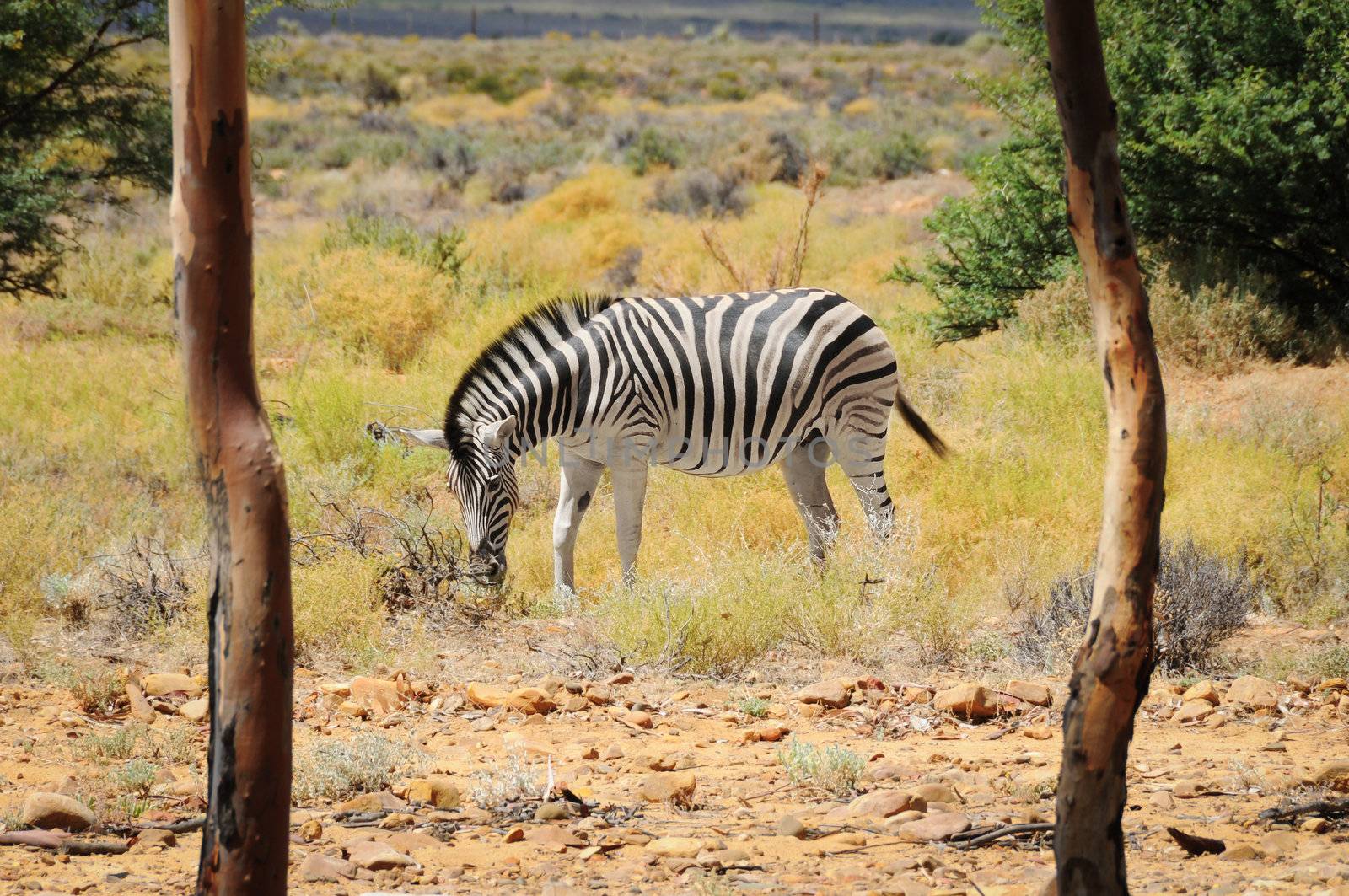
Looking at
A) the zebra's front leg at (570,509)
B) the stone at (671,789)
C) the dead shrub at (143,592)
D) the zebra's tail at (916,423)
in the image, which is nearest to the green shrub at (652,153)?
the zebra's tail at (916,423)

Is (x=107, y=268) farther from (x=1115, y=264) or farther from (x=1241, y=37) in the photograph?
(x=1115, y=264)

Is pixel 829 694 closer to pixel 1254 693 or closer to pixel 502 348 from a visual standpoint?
pixel 1254 693

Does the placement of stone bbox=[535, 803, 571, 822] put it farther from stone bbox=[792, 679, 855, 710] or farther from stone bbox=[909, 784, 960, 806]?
stone bbox=[792, 679, 855, 710]

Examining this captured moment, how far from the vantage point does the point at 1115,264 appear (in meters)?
3.90

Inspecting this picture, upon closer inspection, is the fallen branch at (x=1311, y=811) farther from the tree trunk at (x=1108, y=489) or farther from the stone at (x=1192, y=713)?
the stone at (x=1192, y=713)

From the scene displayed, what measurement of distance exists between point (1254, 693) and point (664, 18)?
159 meters

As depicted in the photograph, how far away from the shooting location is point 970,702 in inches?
247

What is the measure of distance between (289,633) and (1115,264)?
251 cm

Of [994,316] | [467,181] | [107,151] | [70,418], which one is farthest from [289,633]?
[467,181]

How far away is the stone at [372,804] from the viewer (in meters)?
4.98

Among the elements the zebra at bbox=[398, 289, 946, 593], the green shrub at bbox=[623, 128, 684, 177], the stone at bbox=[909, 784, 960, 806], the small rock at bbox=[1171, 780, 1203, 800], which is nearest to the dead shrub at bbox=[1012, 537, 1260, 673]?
the zebra at bbox=[398, 289, 946, 593]

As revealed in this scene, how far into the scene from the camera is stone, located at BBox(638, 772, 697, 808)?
16.7ft

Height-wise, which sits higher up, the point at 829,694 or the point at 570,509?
the point at 570,509

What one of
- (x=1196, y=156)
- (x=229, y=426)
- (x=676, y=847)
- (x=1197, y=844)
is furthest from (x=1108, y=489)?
(x=1196, y=156)
